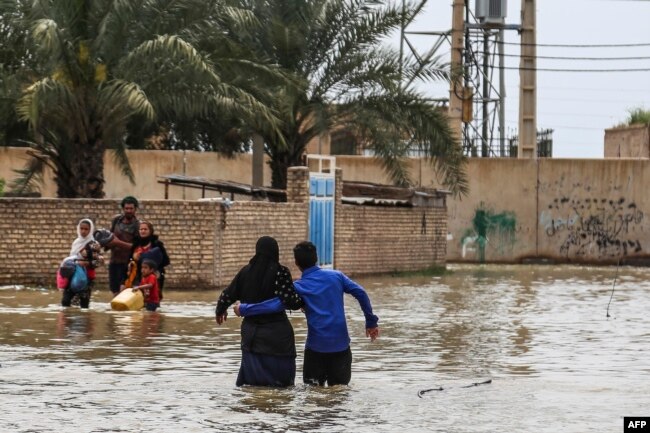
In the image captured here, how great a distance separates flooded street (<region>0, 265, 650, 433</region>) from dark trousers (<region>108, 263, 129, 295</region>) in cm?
43

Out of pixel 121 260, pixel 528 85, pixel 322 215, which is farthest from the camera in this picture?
pixel 528 85

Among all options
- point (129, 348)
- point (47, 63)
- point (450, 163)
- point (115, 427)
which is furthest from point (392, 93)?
point (115, 427)

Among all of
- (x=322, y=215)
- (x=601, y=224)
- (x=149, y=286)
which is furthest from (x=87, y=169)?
(x=601, y=224)

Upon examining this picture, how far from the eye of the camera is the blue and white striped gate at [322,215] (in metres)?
29.8

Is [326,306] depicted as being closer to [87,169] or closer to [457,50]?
[87,169]

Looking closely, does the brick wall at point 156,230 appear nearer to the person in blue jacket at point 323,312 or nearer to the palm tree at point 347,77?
the palm tree at point 347,77

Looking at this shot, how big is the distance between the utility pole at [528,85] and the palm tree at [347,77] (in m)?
11.8

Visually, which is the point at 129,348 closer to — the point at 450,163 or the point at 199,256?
the point at 199,256

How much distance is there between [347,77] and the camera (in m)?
31.3

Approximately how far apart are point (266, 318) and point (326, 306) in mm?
486

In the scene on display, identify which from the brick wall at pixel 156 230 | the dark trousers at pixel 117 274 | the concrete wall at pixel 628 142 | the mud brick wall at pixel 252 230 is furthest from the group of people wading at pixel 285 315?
the concrete wall at pixel 628 142

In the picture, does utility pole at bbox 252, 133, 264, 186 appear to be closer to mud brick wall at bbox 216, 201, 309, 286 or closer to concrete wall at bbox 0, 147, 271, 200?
concrete wall at bbox 0, 147, 271, 200

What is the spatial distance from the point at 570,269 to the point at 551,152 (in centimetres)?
1258

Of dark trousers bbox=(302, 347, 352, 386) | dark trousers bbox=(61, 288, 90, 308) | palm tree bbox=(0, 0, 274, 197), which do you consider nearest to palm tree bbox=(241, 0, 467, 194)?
palm tree bbox=(0, 0, 274, 197)
